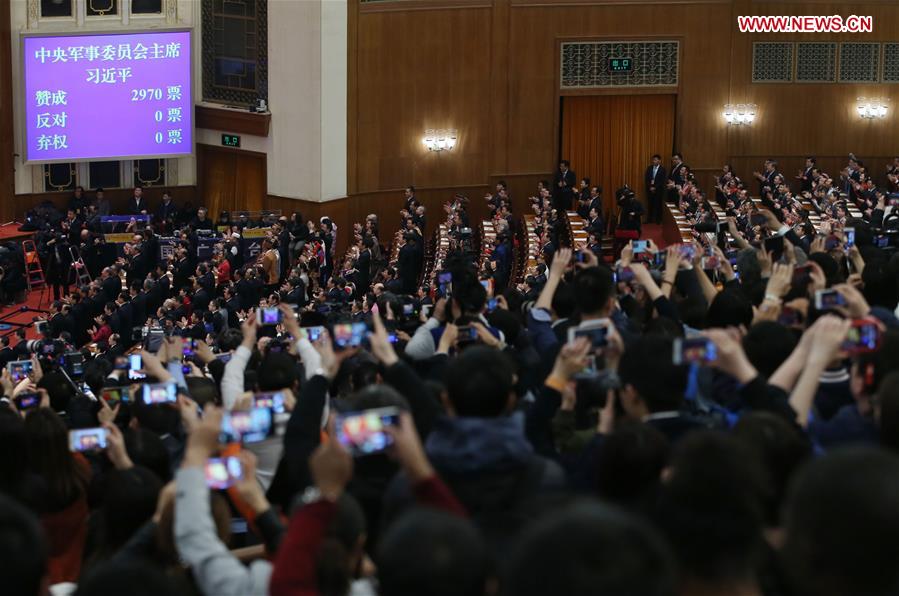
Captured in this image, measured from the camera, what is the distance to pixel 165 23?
84.0ft

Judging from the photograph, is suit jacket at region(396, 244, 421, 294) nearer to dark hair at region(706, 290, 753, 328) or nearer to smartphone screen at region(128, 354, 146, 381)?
smartphone screen at region(128, 354, 146, 381)

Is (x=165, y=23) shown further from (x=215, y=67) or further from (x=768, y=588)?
(x=768, y=588)

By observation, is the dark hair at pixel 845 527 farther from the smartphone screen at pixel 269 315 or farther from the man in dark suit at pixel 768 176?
the man in dark suit at pixel 768 176

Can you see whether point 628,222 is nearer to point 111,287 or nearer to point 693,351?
point 111,287

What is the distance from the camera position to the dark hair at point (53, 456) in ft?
15.2

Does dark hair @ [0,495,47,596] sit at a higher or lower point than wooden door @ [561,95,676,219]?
lower

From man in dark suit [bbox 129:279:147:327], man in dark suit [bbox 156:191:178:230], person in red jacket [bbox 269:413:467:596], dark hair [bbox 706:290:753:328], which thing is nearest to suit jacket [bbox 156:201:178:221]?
man in dark suit [bbox 156:191:178:230]

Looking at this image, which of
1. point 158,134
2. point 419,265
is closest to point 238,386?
point 419,265

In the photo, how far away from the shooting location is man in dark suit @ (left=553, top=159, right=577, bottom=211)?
24.8 m

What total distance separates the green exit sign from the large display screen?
775 centimetres

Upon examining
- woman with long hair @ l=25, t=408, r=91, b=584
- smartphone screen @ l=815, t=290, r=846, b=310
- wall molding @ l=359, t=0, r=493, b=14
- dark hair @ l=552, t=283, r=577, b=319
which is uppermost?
wall molding @ l=359, t=0, r=493, b=14

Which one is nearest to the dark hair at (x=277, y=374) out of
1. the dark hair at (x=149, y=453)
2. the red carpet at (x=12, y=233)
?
the dark hair at (x=149, y=453)

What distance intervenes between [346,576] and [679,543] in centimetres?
78

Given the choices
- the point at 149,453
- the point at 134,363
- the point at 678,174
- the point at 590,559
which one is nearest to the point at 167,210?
the point at 678,174
